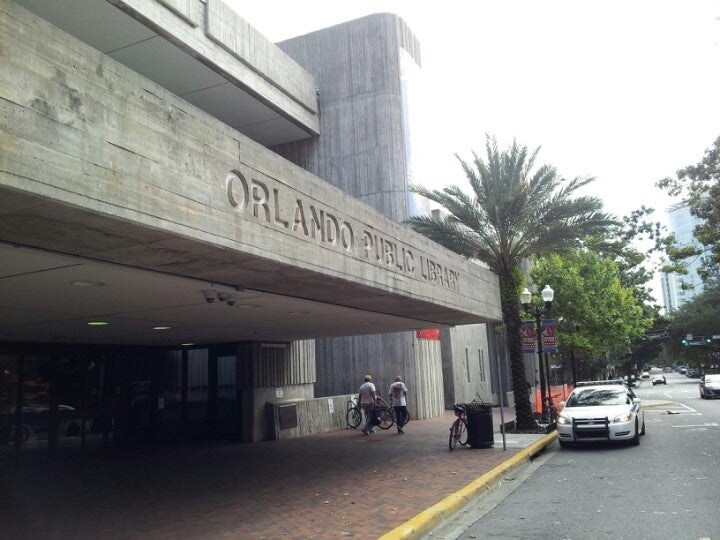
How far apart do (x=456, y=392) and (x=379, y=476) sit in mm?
17102

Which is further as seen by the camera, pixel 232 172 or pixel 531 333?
pixel 531 333

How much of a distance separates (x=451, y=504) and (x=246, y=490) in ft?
10.8

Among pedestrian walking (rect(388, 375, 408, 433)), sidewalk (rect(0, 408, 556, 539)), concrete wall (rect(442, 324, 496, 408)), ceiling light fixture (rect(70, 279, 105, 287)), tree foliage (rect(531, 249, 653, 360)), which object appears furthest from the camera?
tree foliage (rect(531, 249, 653, 360))

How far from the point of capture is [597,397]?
50.0 feet

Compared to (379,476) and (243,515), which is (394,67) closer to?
(379,476)

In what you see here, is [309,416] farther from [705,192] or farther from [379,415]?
[705,192]

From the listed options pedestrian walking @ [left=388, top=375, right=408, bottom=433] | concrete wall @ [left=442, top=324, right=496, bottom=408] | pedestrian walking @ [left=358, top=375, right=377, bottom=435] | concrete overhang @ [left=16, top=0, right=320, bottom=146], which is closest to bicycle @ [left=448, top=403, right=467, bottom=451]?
pedestrian walking @ [left=388, top=375, right=408, bottom=433]

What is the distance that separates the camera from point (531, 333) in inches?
694

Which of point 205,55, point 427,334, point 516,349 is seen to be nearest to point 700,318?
point 427,334

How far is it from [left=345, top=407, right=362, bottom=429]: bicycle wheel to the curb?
7352 mm

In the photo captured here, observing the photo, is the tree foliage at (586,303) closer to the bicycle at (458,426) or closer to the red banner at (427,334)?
the red banner at (427,334)

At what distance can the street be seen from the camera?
6883 mm

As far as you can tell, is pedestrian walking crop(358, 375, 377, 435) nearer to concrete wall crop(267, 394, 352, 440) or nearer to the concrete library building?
concrete wall crop(267, 394, 352, 440)

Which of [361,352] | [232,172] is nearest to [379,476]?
[232,172]
